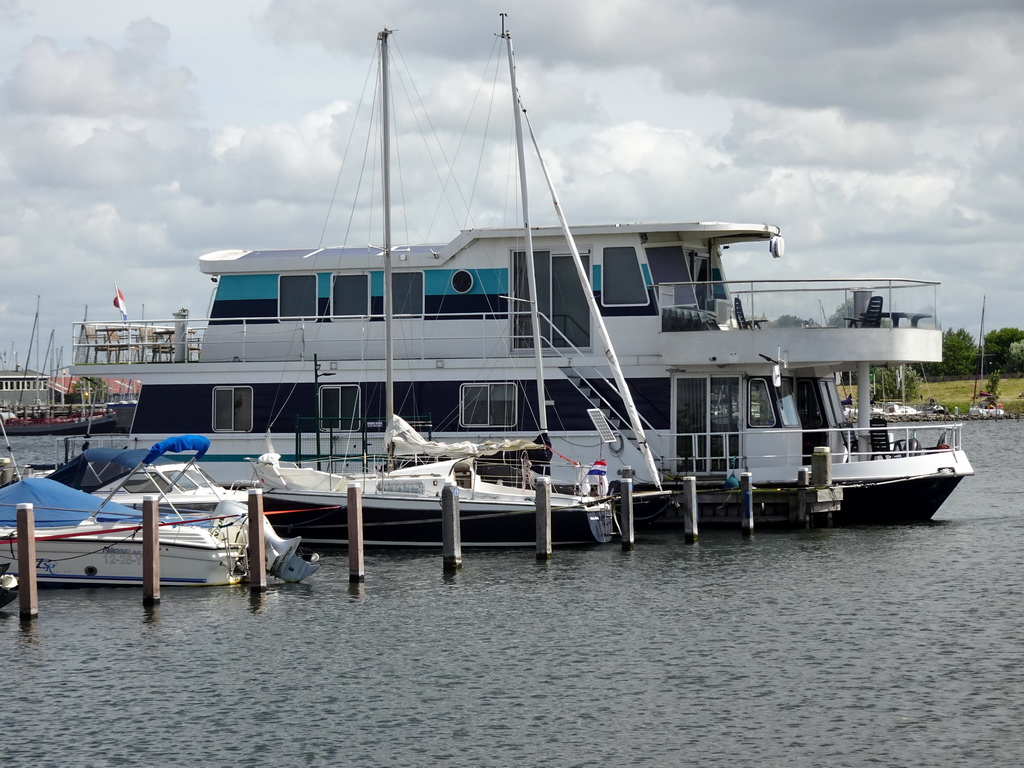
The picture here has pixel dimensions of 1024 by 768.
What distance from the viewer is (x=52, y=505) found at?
24797 millimetres

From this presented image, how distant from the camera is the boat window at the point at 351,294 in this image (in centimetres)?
3356

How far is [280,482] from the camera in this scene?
95.2 ft

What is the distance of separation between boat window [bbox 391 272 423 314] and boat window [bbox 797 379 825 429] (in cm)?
903

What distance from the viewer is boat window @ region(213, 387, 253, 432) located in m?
33.2

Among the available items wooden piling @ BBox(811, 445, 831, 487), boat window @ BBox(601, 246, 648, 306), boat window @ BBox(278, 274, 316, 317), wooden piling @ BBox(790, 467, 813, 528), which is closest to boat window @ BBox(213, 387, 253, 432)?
boat window @ BBox(278, 274, 316, 317)

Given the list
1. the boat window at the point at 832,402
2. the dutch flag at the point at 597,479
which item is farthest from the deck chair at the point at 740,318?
the dutch flag at the point at 597,479

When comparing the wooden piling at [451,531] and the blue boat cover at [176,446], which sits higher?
the blue boat cover at [176,446]

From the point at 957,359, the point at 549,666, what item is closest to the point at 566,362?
the point at 549,666

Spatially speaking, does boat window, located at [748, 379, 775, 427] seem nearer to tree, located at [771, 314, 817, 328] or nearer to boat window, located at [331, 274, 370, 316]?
tree, located at [771, 314, 817, 328]

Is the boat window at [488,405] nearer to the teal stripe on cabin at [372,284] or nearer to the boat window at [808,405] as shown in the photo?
the teal stripe on cabin at [372,284]

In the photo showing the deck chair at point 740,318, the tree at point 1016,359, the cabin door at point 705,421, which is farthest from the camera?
the tree at point 1016,359

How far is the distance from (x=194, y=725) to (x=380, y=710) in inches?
87.5

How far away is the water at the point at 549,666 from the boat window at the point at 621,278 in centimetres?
676

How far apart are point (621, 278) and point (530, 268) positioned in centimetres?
252
